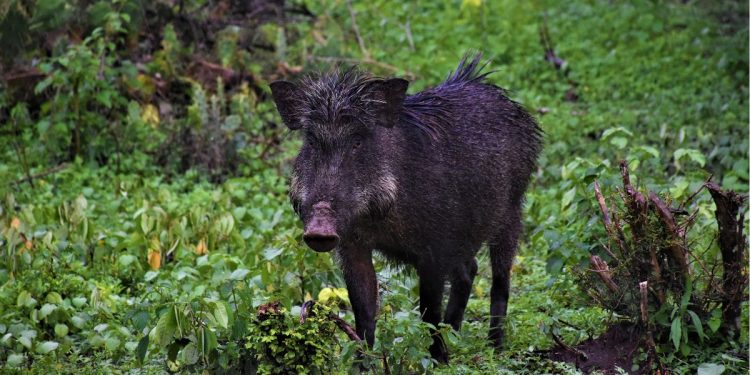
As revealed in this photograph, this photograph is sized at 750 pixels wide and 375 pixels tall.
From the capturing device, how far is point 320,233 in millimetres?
4617

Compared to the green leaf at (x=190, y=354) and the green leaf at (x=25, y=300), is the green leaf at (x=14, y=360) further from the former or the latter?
the green leaf at (x=190, y=354)

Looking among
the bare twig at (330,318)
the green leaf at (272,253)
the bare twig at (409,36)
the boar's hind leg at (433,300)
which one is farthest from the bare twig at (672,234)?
the bare twig at (409,36)

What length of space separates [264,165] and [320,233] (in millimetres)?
5574

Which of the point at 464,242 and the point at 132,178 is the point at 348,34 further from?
the point at 464,242

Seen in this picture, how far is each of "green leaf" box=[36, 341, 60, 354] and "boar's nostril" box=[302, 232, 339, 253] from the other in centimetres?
165

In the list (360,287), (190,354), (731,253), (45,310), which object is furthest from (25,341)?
(731,253)

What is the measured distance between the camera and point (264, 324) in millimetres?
4691

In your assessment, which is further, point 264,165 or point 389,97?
point 264,165

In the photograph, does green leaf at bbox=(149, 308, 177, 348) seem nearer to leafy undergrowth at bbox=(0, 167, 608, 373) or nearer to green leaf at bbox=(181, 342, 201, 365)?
leafy undergrowth at bbox=(0, 167, 608, 373)

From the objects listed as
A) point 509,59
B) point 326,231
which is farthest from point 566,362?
point 509,59

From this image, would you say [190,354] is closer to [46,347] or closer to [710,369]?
[46,347]

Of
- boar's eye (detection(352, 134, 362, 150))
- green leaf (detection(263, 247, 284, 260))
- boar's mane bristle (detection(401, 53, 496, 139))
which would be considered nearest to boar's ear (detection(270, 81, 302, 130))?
boar's eye (detection(352, 134, 362, 150))

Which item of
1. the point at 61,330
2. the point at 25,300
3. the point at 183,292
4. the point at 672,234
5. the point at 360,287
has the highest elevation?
the point at 672,234

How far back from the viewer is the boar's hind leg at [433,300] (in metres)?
5.45
